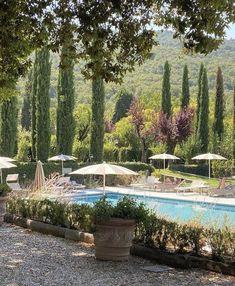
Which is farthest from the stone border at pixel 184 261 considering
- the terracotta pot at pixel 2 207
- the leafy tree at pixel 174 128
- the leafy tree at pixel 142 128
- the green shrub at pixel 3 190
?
the leafy tree at pixel 142 128

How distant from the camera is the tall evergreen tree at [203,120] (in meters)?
35.5

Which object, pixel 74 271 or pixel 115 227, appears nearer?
pixel 74 271

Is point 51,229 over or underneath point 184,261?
over

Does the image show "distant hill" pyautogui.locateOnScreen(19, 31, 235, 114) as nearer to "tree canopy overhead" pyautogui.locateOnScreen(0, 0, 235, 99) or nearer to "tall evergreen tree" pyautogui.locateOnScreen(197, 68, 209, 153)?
"tall evergreen tree" pyautogui.locateOnScreen(197, 68, 209, 153)

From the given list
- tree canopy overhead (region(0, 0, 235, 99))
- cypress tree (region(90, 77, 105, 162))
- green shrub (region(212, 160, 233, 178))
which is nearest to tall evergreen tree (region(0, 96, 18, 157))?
cypress tree (region(90, 77, 105, 162))

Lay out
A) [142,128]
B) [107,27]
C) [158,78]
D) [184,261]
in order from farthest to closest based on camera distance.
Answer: [158,78] < [142,128] < [184,261] < [107,27]

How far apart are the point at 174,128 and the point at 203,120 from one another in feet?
13.2

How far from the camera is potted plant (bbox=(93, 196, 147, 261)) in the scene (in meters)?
7.67

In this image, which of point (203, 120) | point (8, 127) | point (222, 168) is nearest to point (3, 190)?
point (8, 127)

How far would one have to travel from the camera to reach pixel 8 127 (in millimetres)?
23766

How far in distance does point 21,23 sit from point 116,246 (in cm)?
365

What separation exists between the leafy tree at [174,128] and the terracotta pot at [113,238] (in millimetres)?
25441

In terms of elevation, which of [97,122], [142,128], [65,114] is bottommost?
[97,122]

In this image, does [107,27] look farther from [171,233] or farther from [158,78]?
[158,78]
